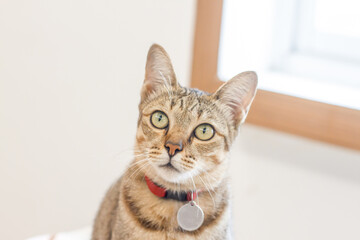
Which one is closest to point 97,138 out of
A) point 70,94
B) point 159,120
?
point 70,94

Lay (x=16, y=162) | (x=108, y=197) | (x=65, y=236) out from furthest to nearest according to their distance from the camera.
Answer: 1. (x=16, y=162)
2. (x=65, y=236)
3. (x=108, y=197)

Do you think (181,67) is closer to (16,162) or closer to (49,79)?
(49,79)

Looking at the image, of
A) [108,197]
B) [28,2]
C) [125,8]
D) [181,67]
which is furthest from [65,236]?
[28,2]

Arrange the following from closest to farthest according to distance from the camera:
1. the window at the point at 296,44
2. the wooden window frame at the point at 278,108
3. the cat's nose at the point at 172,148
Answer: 1. the cat's nose at the point at 172,148
2. the wooden window frame at the point at 278,108
3. the window at the point at 296,44

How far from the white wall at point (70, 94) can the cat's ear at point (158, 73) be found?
1.49ft

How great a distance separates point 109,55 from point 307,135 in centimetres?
65

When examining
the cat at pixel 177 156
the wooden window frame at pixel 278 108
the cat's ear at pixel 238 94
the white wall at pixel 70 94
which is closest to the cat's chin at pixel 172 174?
the cat at pixel 177 156

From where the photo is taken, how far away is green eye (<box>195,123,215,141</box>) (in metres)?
1.01

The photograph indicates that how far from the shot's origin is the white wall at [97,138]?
1.47 m

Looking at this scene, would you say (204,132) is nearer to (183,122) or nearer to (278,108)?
(183,122)

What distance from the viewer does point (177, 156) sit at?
961 mm

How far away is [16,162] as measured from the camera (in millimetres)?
1911

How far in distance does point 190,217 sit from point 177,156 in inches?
5.6

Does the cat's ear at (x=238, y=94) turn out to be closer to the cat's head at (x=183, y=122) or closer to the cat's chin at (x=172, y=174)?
the cat's head at (x=183, y=122)
